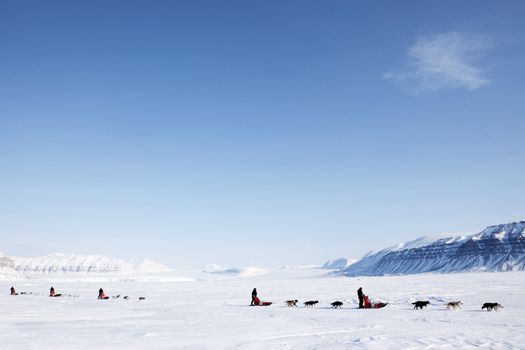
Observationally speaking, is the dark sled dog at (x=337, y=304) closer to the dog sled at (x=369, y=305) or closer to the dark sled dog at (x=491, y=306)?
the dog sled at (x=369, y=305)

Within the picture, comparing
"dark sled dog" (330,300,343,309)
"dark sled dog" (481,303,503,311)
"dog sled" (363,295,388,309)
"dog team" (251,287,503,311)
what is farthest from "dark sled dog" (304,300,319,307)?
"dark sled dog" (481,303,503,311)

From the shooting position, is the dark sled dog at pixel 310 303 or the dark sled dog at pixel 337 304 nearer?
the dark sled dog at pixel 337 304

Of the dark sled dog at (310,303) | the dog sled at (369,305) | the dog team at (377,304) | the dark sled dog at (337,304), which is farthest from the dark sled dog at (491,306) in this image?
the dark sled dog at (310,303)

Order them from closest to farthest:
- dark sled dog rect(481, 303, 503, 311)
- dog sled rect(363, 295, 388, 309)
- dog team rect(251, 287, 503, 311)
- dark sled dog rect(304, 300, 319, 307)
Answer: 1. dark sled dog rect(481, 303, 503, 311)
2. dog team rect(251, 287, 503, 311)
3. dog sled rect(363, 295, 388, 309)
4. dark sled dog rect(304, 300, 319, 307)

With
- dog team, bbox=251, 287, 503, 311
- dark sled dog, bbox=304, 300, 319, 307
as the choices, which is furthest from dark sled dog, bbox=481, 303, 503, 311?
dark sled dog, bbox=304, 300, 319, 307

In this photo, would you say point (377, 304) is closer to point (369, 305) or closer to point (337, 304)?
point (369, 305)

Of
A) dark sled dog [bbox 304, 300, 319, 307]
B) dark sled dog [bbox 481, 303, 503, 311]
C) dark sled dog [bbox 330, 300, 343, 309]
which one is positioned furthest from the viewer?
dark sled dog [bbox 304, 300, 319, 307]

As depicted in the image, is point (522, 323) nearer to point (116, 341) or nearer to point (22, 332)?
point (116, 341)

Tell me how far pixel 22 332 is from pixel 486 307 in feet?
77.9

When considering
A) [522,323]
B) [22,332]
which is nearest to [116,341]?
[22,332]

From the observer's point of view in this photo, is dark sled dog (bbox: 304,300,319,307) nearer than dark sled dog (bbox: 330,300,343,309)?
No

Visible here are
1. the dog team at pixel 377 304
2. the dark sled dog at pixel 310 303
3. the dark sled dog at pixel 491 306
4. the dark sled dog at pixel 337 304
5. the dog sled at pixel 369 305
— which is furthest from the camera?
the dark sled dog at pixel 310 303

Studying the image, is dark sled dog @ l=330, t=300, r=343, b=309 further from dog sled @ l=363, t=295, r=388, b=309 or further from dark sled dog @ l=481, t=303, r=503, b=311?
dark sled dog @ l=481, t=303, r=503, b=311

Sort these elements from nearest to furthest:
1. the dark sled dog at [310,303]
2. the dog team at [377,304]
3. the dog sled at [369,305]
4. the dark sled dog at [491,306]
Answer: the dark sled dog at [491,306]
the dog team at [377,304]
the dog sled at [369,305]
the dark sled dog at [310,303]
